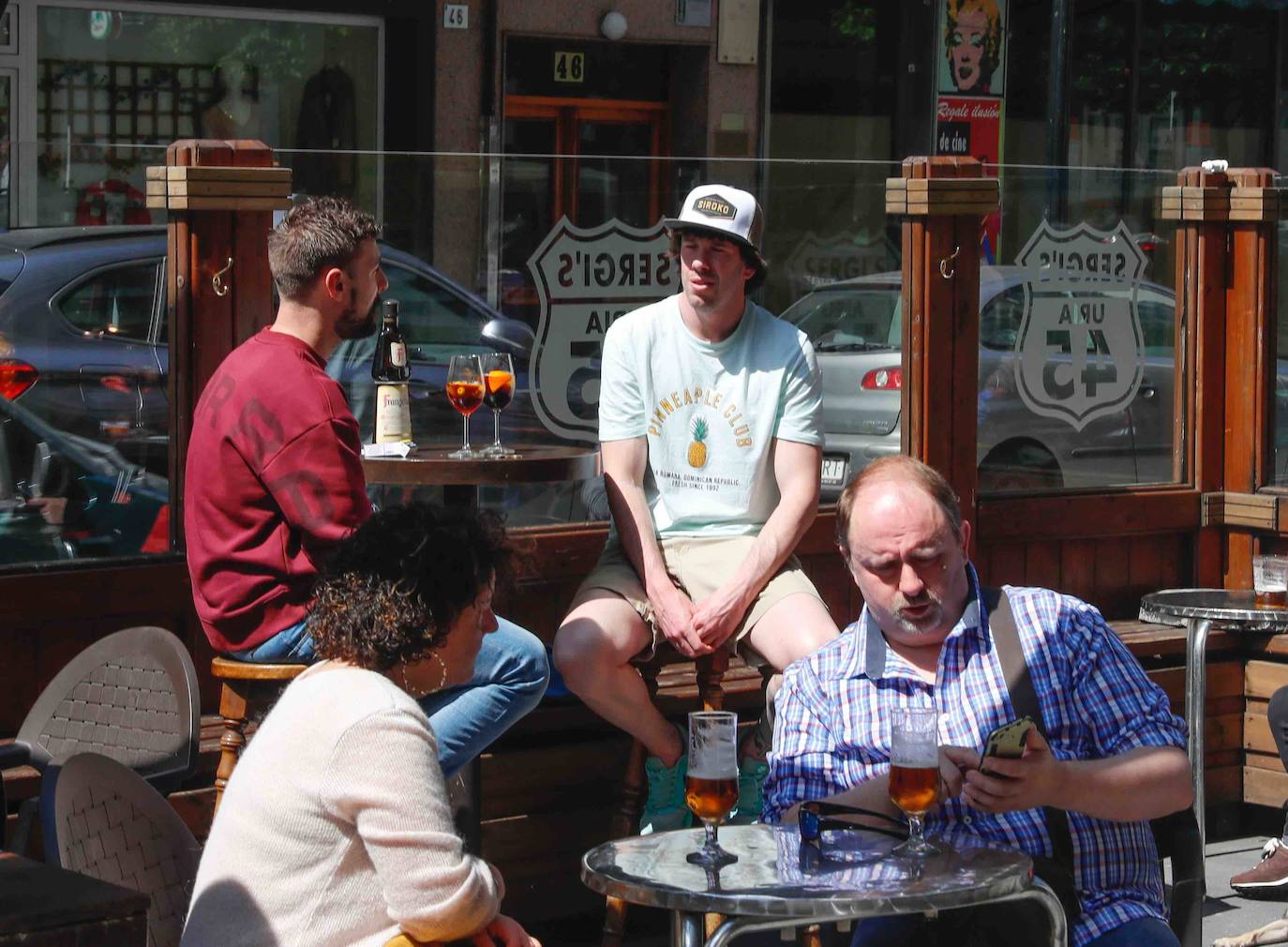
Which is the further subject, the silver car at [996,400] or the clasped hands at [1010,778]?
the silver car at [996,400]

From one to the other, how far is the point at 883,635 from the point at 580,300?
97.1 inches

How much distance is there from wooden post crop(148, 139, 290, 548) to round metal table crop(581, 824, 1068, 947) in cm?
243

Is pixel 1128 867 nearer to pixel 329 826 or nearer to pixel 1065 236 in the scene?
pixel 329 826

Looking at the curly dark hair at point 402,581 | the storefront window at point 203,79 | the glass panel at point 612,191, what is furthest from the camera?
the storefront window at point 203,79

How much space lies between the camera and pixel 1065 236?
21.6ft

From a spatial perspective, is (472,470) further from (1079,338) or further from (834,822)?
(1079,338)

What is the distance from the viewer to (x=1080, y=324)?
662 centimetres

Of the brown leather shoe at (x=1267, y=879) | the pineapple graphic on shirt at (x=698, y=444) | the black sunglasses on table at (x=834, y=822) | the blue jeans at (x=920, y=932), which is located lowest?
the brown leather shoe at (x=1267, y=879)

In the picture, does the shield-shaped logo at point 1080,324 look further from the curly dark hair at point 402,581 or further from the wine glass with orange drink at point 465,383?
the curly dark hair at point 402,581

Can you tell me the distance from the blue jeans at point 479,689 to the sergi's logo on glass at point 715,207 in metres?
1.37

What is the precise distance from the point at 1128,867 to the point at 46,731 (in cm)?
215

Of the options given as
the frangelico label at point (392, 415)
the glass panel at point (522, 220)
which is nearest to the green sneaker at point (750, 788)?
the frangelico label at point (392, 415)

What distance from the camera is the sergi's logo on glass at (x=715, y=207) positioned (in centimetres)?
491

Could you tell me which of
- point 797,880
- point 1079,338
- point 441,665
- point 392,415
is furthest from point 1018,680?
point 1079,338
